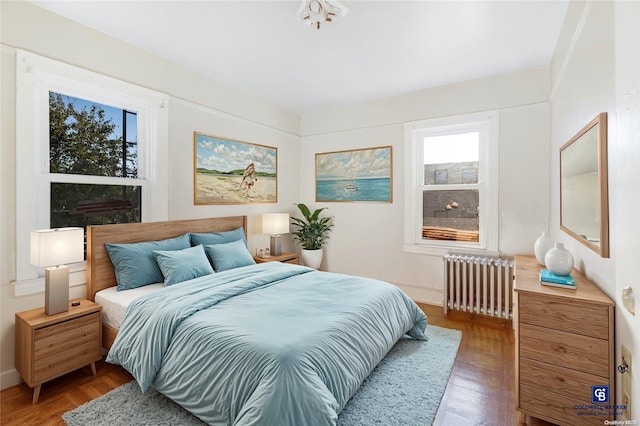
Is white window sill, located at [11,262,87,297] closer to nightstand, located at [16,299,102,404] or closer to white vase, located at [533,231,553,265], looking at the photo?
nightstand, located at [16,299,102,404]

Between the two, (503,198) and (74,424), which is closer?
(74,424)

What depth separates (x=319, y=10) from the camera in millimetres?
2047

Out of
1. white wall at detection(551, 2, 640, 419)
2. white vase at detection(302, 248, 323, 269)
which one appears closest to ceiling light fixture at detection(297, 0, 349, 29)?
white wall at detection(551, 2, 640, 419)

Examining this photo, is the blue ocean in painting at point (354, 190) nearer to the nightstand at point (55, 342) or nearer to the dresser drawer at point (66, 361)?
the nightstand at point (55, 342)

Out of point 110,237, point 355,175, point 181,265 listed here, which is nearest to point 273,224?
point 355,175

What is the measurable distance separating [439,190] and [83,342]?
3.77m

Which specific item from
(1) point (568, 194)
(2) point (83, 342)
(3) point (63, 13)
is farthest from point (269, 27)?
(2) point (83, 342)

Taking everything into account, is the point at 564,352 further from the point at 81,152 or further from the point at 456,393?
the point at 81,152

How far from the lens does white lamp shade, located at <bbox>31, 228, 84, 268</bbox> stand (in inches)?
80.7

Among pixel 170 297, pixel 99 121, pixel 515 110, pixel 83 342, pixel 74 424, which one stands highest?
pixel 515 110

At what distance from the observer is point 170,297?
214cm

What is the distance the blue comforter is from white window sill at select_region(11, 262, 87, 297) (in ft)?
2.56

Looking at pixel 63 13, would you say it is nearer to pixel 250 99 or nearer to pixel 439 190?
pixel 250 99

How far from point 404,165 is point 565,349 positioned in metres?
2.73
